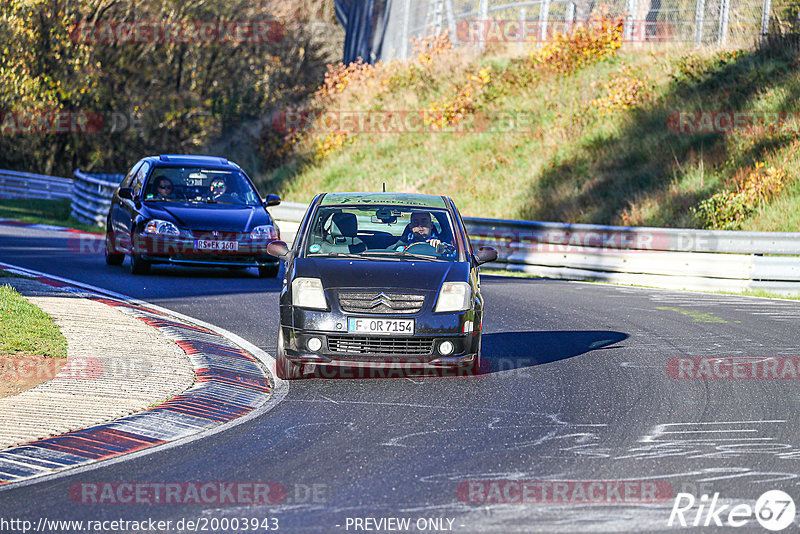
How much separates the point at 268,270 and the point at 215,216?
1.24 meters

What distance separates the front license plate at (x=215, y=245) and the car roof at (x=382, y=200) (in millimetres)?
5721

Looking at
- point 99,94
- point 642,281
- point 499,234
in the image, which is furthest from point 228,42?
point 642,281

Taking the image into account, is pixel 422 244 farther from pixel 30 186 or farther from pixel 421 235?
pixel 30 186

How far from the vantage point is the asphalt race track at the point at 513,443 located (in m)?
5.77

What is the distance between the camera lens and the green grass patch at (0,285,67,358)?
389 inches

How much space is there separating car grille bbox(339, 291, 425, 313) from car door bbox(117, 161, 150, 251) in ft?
27.2

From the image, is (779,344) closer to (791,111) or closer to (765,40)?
(791,111)

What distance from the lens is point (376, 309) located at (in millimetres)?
9180

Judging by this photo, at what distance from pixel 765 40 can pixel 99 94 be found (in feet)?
68.8

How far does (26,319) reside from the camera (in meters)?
11.2

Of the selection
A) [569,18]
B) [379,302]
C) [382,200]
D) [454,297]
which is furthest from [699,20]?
[379,302]

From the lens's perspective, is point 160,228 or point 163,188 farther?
point 163,188

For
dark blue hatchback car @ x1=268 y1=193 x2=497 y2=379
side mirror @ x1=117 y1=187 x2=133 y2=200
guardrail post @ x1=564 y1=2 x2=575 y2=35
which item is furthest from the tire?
guardrail post @ x1=564 y1=2 x2=575 y2=35

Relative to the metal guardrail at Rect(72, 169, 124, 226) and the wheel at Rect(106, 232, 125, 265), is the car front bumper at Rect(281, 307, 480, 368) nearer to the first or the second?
the wheel at Rect(106, 232, 125, 265)
